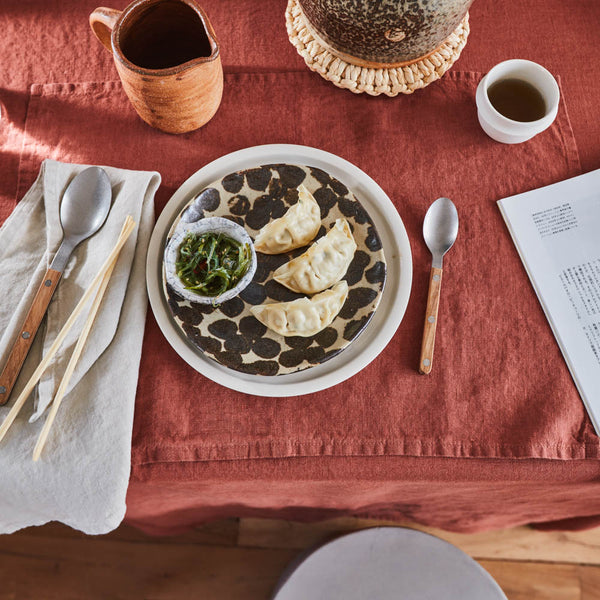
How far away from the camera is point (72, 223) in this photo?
0.82 m

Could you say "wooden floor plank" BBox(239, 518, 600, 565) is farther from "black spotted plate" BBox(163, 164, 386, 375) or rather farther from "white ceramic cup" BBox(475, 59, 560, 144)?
"white ceramic cup" BBox(475, 59, 560, 144)

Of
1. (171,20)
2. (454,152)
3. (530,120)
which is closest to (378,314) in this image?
(454,152)

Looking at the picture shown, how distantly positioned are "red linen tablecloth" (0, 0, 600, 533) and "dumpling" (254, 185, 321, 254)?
0.15 metres

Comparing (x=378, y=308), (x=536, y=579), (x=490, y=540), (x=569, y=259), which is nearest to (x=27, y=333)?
(x=378, y=308)

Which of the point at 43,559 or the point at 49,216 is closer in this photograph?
the point at 49,216

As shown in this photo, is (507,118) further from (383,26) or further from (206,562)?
(206,562)

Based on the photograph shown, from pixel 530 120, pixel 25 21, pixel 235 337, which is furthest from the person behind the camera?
pixel 25 21

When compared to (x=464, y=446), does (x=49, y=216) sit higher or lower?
higher

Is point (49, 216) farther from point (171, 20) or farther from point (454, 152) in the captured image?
point (454, 152)

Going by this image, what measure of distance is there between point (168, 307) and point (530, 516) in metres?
0.83

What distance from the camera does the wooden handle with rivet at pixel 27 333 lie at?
2.43ft

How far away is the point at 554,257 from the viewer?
0.87 m

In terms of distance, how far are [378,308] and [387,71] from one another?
42cm

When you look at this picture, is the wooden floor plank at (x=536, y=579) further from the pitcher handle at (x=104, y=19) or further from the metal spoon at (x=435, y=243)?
the pitcher handle at (x=104, y=19)
